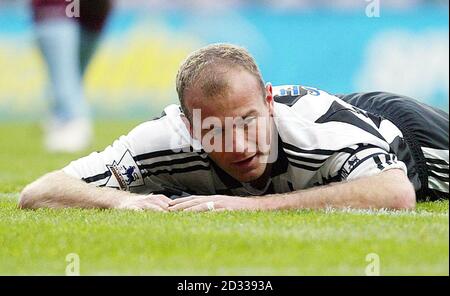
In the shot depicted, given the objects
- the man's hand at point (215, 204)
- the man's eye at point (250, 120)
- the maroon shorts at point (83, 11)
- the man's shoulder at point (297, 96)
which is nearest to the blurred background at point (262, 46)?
the maroon shorts at point (83, 11)

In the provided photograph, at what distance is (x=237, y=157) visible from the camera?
4.36 meters

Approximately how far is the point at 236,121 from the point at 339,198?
57cm

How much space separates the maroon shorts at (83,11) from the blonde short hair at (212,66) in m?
8.20

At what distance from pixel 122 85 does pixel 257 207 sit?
37.3 ft

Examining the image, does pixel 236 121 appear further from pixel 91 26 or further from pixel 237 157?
pixel 91 26

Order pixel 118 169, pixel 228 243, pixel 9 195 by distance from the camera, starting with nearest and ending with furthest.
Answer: pixel 228 243 → pixel 118 169 → pixel 9 195

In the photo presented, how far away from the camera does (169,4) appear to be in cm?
1518

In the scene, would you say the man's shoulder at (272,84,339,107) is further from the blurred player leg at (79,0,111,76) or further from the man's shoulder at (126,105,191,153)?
the blurred player leg at (79,0,111,76)

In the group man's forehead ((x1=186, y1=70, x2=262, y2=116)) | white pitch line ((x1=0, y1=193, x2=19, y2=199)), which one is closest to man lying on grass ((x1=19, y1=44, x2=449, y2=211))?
man's forehead ((x1=186, y1=70, x2=262, y2=116))

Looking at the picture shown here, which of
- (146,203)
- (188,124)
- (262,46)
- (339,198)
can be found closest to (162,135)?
(188,124)

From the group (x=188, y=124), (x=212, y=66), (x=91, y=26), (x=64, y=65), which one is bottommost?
(x=64, y=65)

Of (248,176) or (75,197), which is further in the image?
(75,197)

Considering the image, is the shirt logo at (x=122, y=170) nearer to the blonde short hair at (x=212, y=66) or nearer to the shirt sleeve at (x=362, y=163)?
the blonde short hair at (x=212, y=66)

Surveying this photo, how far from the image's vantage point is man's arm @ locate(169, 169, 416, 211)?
4.42 metres
